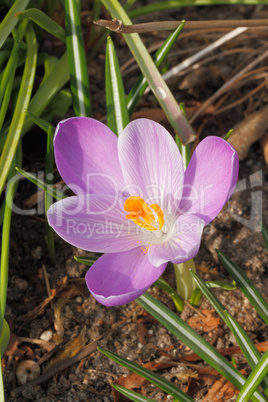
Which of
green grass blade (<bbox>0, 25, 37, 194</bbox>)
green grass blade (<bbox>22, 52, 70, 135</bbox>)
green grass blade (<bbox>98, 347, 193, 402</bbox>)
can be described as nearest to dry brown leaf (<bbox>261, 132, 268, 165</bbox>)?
green grass blade (<bbox>22, 52, 70, 135</bbox>)

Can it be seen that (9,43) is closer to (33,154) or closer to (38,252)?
(33,154)

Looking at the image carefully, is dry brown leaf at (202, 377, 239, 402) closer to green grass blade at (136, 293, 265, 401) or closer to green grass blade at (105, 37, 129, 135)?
green grass blade at (136, 293, 265, 401)

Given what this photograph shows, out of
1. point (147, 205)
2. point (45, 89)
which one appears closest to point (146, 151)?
point (147, 205)

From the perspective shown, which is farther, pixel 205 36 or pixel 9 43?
pixel 205 36

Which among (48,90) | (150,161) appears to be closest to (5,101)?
(48,90)

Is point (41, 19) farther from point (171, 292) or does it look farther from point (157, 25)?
point (171, 292)

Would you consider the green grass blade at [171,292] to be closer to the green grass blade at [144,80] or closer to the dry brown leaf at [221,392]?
the dry brown leaf at [221,392]

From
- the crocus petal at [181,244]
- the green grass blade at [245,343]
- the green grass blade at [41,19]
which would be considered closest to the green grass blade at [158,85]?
the green grass blade at [41,19]

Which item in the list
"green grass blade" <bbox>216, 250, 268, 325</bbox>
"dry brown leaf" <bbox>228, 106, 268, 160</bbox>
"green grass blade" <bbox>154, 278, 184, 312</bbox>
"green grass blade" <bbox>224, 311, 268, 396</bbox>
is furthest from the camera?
"dry brown leaf" <bbox>228, 106, 268, 160</bbox>
